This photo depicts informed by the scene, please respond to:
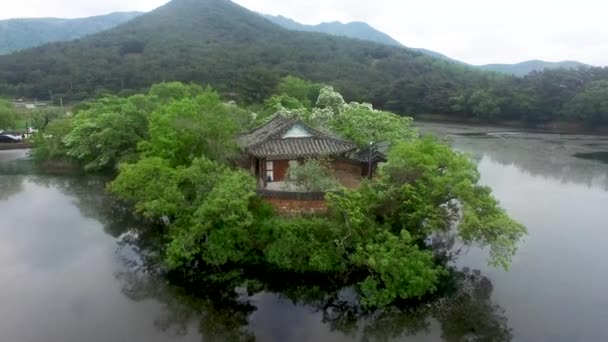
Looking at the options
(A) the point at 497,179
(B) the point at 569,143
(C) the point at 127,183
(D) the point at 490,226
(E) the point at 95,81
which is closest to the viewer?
(D) the point at 490,226

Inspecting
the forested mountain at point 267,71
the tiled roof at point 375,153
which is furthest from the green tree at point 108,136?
the forested mountain at point 267,71

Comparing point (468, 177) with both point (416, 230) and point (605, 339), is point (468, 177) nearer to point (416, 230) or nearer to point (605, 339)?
point (416, 230)

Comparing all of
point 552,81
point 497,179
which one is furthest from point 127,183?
point 552,81

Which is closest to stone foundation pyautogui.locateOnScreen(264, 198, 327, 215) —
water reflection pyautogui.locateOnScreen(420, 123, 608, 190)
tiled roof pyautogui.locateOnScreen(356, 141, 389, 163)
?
tiled roof pyautogui.locateOnScreen(356, 141, 389, 163)

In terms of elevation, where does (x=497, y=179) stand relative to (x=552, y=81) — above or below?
below

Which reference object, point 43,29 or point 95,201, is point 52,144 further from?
point 43,29

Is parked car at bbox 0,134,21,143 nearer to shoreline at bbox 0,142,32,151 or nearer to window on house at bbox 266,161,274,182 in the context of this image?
shoreline at bbox 0,142,32,151
